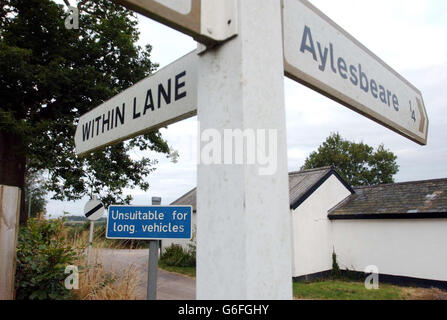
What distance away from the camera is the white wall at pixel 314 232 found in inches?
488

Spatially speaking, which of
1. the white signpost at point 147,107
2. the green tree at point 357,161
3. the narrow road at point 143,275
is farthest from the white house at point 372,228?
the green tree at point 357,161

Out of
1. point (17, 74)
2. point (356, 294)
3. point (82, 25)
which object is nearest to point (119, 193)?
point (17, 74)

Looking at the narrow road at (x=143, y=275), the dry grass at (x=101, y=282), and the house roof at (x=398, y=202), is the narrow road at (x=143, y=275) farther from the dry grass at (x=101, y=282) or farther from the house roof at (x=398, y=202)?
the house roof at (x=398, y=202)

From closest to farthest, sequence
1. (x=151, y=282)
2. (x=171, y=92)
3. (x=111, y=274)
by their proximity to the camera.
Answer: (x=171, y=92) → (x=151, y=282) → (x=111, y=274)

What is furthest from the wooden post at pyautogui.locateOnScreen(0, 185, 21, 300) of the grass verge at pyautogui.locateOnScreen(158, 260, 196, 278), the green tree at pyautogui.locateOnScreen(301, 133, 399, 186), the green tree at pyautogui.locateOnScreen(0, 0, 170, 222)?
the green tree at pyautogui.locateOnScreen(301, 133, 399, 186)

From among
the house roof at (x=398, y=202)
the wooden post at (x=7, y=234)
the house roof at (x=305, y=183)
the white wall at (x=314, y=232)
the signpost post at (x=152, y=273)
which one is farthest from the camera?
the house roof at (x=305, y=183)

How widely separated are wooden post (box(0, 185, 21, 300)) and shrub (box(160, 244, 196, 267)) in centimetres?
1323

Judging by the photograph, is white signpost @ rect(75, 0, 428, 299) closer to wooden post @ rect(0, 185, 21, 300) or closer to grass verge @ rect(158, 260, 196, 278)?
wooden post @ rect(0, 185, 21, 300)

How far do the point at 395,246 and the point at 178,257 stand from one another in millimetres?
9920

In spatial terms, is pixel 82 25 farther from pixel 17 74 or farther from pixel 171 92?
pixel 171 92

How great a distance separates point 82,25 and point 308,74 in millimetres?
12175

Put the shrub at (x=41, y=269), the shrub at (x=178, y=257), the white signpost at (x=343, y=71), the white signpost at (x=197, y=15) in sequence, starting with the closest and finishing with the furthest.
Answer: the white signpost at (x=197, y=15) → the white signpost at (x=343, y=71) → the shrub at (x=41, y=269) → the shrub at (x=178, y=257)

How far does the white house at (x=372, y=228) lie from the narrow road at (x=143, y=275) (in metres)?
4.39

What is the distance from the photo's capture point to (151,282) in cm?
292
